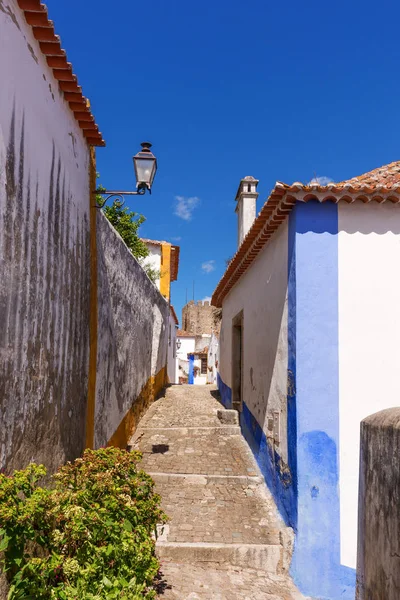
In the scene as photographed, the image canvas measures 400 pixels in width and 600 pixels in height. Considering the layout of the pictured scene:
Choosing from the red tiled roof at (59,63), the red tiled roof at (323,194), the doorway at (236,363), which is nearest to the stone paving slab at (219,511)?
the red tiled roof at (323,194)

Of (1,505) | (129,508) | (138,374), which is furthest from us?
(138,374)

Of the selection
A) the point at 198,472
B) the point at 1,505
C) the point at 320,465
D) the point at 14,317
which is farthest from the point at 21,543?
the point at 198,472

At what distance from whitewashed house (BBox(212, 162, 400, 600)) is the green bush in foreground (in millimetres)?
2689

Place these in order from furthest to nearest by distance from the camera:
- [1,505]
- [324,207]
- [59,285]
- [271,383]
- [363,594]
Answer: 1. [271,383]
2. [324,207]
3. [59,285]
4. [363,594]
5. [1,505]

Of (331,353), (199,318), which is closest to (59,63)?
(331,353)

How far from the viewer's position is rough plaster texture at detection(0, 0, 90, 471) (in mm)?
2906

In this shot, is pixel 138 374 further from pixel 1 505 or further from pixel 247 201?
pixel 1 505

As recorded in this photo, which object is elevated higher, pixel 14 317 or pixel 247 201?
pixel 247 201

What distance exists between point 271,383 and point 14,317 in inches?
166

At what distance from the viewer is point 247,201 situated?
10672 millimetres

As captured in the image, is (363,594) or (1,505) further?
(363,594)

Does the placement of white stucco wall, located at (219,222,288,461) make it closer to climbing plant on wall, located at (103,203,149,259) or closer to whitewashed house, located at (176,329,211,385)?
climbing plant on wall, located at (103,203,149,259)

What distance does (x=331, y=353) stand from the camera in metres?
4.95

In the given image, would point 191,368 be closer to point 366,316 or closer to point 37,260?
point 366,316
